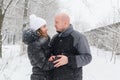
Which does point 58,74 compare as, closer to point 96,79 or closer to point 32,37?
point 32,37

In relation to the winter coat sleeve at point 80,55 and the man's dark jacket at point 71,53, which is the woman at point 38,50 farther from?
the winter coat sleeve at point 80,55

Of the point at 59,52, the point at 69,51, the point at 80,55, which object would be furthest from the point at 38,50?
the point at 80,55

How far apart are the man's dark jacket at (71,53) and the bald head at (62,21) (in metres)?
0.05

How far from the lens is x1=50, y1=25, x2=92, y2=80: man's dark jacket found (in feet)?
14.0

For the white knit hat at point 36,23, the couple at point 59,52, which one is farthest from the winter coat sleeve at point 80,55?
the white knit hat at point 36,23

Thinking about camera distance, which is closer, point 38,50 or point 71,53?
point 38,50

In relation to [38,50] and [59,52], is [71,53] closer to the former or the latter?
[59,52]

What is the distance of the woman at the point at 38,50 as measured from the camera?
4.20 m

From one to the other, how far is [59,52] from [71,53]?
0.46 feet

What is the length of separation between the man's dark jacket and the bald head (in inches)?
2.1

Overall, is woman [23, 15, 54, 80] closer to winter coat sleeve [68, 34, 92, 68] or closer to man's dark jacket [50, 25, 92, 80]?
man's dark jacket [50, 25, 92, 80]

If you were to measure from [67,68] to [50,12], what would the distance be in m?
40.7

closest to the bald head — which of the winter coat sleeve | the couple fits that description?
the couple

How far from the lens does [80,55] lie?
428 cm
